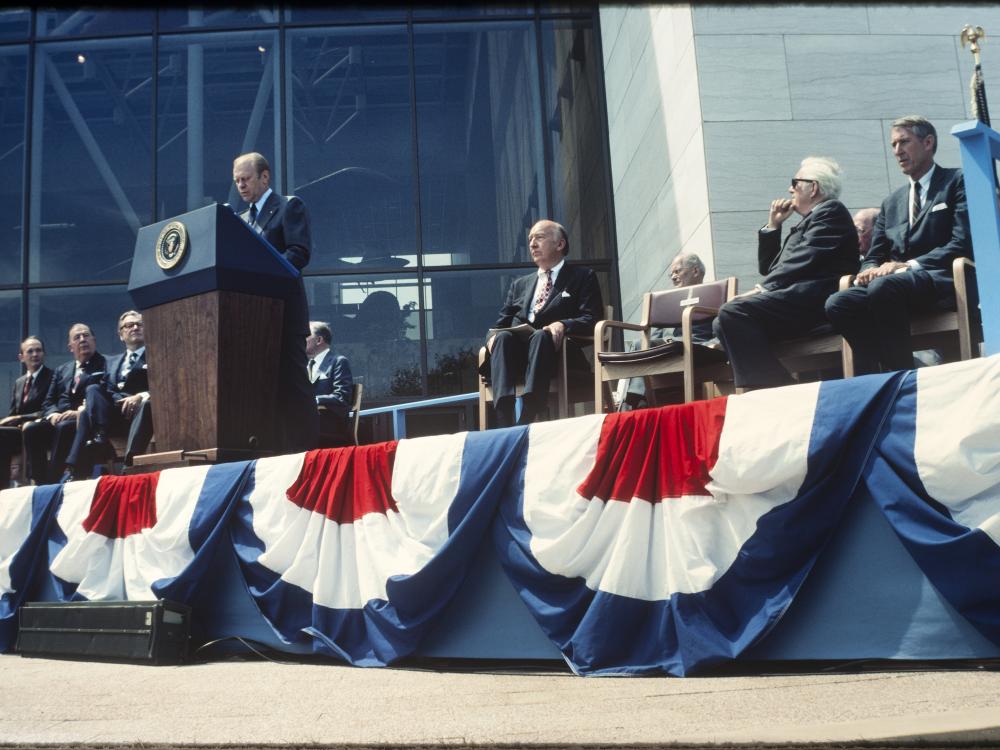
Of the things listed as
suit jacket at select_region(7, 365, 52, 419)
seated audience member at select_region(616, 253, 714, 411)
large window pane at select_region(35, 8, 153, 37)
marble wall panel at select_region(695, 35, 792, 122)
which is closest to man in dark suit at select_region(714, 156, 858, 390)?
seated audience member at select_region(616, 253, 714, 411)

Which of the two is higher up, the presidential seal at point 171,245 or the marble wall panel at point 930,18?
the marble wall panel at point 930,18

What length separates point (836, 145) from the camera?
7.43 meters

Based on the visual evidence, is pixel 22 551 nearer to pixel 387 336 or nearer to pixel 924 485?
pixel 924 485

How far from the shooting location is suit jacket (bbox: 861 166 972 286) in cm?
419

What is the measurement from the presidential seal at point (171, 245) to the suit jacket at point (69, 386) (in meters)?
2.45

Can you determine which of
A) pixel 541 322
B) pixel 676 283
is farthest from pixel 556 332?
pixel 676 283

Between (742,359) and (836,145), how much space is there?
141 inches

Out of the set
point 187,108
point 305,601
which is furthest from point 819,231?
point 187,108

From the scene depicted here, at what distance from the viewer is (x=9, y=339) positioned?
10.9 m

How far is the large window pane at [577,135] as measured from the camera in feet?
35.2

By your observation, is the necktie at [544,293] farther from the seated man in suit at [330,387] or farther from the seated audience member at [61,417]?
the seated audience member at [61,417]

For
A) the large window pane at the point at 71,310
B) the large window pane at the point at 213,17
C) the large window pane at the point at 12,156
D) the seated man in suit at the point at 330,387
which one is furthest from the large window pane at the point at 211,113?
the seated man in suit at the point at 330,387

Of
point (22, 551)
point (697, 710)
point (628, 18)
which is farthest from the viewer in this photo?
point (628, 18)

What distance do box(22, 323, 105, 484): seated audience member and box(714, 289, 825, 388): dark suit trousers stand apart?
423cm
